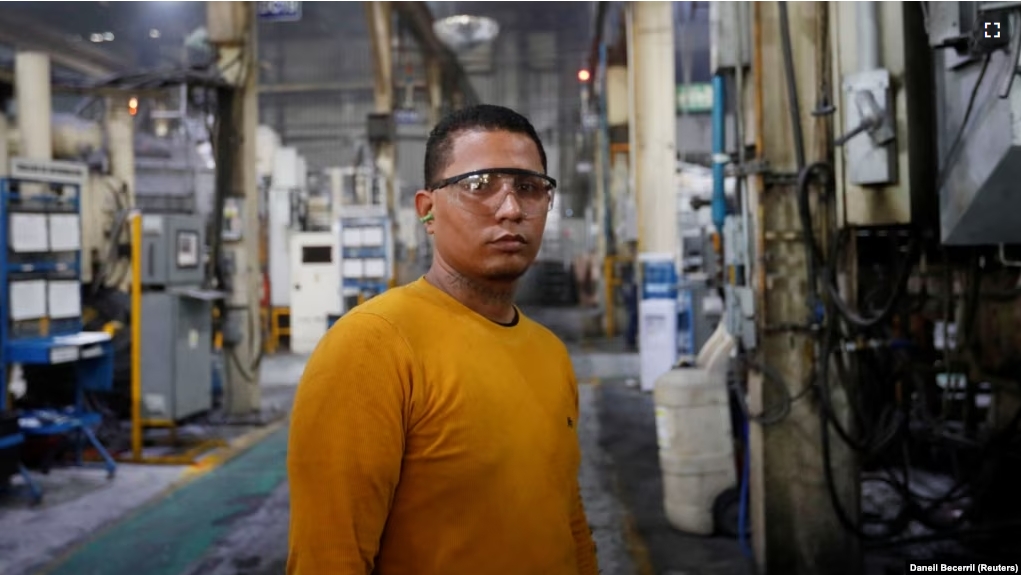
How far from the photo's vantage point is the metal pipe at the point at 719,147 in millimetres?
4293

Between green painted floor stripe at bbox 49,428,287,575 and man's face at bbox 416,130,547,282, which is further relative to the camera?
green painted floor stripe at bbox 49,428,287,575

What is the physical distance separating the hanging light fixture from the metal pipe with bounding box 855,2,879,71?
9.24 metres

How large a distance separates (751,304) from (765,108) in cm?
102

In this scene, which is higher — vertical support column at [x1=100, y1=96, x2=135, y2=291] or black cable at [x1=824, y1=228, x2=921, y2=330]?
vertical support column at [x1=100, y1=96, x2=135, y2=291]

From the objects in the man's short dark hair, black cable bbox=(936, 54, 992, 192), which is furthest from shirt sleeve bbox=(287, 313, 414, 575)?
black cable bbox=(936, 54, 992, 192)

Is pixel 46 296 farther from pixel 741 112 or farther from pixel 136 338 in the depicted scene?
pixel 741 112

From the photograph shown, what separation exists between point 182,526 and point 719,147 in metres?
4.22

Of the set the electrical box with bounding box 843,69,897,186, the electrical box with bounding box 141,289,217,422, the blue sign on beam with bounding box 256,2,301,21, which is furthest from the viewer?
the blue sign on beam with bounding box 256,2,301,21

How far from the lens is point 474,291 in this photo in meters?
1.68

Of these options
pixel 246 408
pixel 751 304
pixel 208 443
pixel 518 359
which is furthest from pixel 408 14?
pixel 518 359

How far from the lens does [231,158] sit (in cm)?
802

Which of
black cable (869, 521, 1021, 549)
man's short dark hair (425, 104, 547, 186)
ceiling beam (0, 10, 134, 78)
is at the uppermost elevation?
ceiling beam (0, 10, 134, 78)

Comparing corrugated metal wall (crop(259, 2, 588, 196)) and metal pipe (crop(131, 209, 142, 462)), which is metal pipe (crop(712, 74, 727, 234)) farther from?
corrugated metal wall (crop(259, 2, 588, 196))

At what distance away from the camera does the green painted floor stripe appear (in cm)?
422
